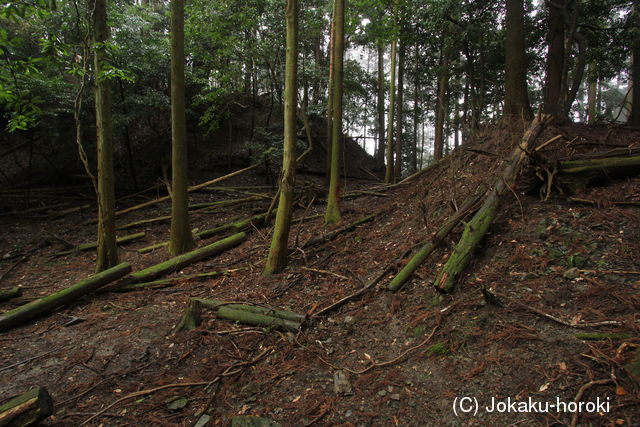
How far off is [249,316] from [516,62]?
308 inches

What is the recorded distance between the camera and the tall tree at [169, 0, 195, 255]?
6926 millimetres

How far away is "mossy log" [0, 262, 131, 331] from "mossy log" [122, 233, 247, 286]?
0.32 metres

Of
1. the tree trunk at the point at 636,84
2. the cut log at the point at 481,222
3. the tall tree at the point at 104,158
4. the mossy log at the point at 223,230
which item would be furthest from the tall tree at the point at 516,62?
the tall tree at the point at 104,158

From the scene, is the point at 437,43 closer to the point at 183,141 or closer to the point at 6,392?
the point at 183,141

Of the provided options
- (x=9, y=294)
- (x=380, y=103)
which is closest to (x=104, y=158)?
(x=9, y=294)

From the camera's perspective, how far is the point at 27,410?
2.67 meters

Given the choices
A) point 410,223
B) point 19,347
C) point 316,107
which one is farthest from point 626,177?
point 316,107

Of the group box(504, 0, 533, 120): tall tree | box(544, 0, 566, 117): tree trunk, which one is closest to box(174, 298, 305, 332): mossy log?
box(504, 0, 533, 120): tall tree

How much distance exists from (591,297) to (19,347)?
23.0 ft

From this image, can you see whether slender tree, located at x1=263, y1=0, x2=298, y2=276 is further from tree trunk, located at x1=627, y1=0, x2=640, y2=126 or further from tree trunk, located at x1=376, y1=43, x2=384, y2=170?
tree trunk, located at x1=376, y1=43, x2=384, y2=170

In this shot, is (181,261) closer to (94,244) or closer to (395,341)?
(94,244)

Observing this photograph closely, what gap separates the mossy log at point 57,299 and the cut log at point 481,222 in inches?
227

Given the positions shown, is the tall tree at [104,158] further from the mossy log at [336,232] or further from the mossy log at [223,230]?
the mossy log at [336,232]

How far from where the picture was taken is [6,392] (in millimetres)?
3479
